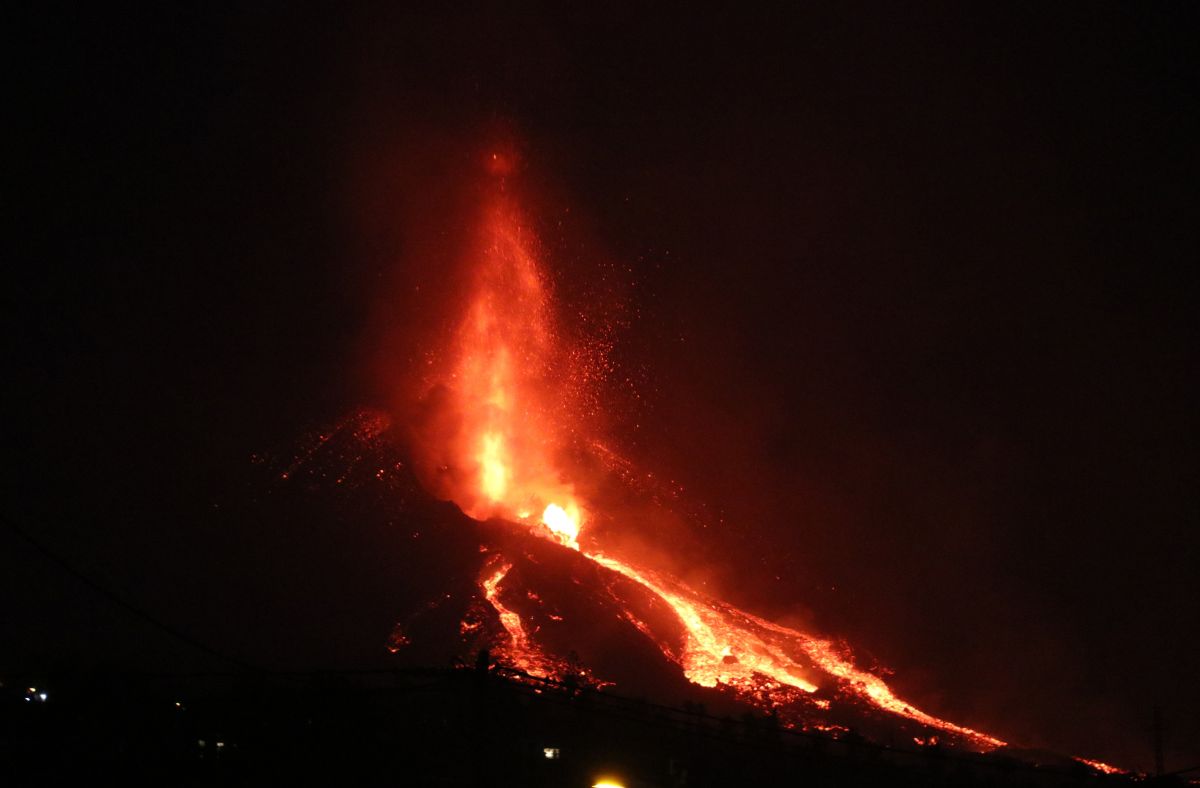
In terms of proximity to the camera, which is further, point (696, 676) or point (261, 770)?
point (696, 676)

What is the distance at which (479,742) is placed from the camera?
43.3ft

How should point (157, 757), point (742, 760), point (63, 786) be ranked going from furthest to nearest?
point (742, 760), point (157, 757), point (63, 786)

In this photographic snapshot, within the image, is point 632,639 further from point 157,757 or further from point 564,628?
point 157,757

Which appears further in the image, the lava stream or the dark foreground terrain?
the lava stream

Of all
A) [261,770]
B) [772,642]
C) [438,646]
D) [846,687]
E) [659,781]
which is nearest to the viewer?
[261,770]

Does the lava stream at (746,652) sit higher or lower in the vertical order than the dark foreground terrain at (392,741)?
higher

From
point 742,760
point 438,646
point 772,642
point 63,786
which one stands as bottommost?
point 63,786

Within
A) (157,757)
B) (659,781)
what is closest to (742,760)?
(659,781)

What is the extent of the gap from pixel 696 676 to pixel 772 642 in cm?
1753

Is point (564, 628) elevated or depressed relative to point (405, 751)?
elevated

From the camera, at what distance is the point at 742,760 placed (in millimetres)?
44500

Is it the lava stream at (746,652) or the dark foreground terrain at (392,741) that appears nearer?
the dark foreground terrain at (392,741)

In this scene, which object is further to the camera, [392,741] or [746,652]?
[746,652]

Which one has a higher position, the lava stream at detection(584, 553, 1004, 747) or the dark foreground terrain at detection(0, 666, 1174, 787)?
the lava stream at detection(584, 553, 1004, 747)
